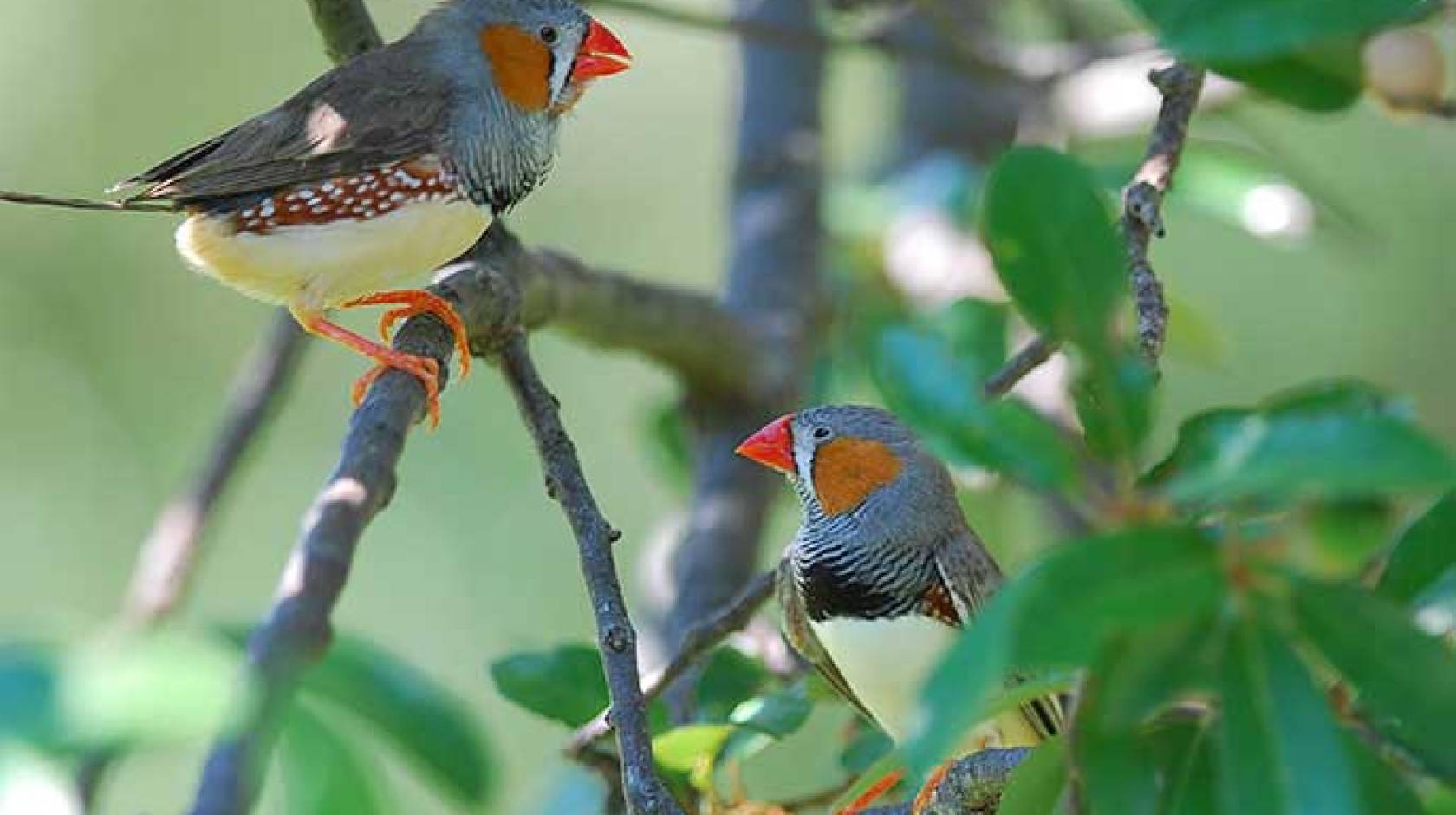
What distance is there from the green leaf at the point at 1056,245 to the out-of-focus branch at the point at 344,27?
1.34 meters

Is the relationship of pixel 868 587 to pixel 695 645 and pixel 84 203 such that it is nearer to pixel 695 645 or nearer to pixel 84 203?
pixel 695 645

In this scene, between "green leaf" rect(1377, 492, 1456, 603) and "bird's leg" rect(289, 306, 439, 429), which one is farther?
"bird's leg" rect(289, 306, 439, 429)

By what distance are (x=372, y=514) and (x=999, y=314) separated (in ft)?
4.85

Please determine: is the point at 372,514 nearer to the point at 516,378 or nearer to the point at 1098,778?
the point at 516,378

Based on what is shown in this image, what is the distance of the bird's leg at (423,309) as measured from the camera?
2.31m

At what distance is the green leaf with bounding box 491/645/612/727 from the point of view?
2.16 m

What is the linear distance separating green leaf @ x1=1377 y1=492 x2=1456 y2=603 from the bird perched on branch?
1113mm

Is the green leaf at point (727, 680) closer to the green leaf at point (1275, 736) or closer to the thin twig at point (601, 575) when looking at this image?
the thin twig at point (601, 575)

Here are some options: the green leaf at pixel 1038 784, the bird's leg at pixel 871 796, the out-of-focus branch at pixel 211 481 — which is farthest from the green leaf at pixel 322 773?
the out-of-focus branch at pixel 211 481

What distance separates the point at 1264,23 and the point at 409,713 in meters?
0.80

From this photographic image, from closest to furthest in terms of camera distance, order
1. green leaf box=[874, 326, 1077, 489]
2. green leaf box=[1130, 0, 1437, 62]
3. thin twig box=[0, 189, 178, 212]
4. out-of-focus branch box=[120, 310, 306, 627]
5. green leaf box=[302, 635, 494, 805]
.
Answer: green leaf box=[874, 326, 1077, 489] → green leaf box=[302, 635, 494, 805] → green leaf box=[1130, 0, 1437, 62] → thin twig box=[0, 189, 178, 212] → out-of-focus branch box=[120, 310, 306, 627]

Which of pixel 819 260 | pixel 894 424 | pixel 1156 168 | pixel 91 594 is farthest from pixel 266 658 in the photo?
pixel 91 594

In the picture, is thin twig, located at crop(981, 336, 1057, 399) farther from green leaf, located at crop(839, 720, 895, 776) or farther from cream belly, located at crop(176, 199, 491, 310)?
cream belly, located at crop(176, 199, 491, 310)

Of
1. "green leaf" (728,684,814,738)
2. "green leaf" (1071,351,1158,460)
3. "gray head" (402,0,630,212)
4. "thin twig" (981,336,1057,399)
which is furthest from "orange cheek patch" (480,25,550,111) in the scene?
"green leaf" (1071,351,1158,460)
